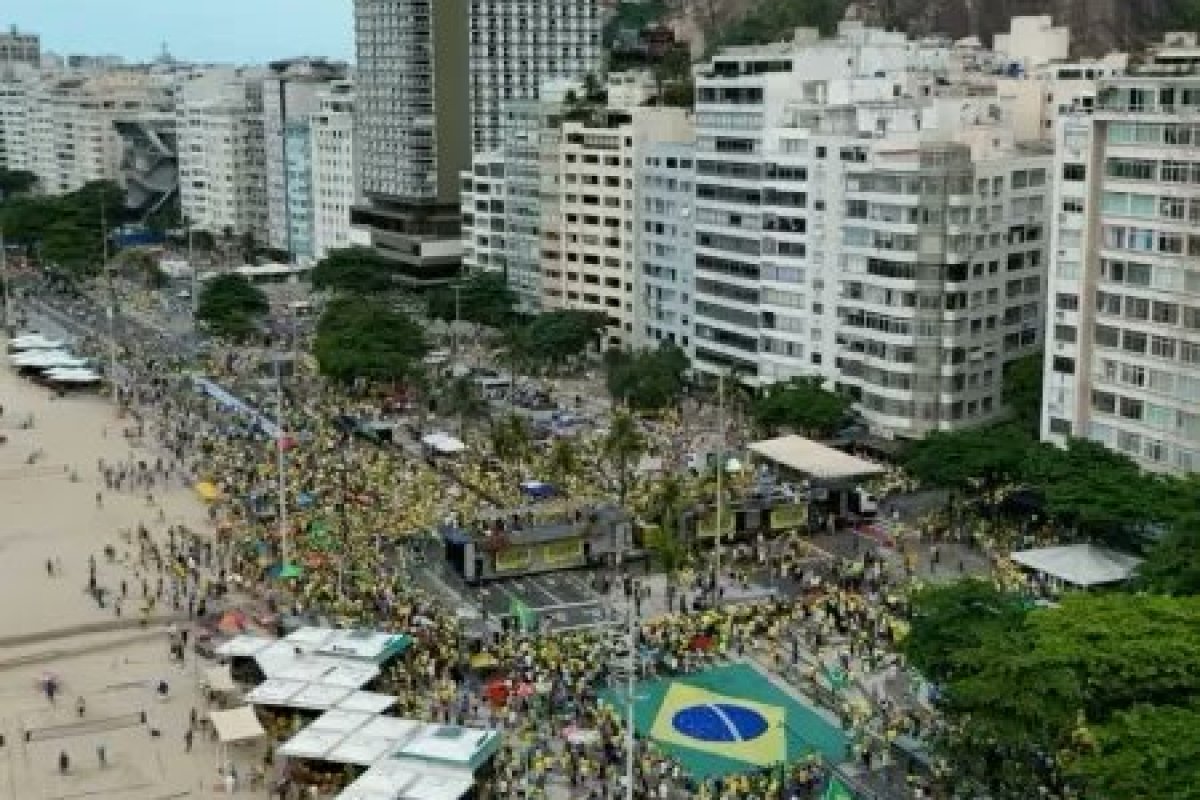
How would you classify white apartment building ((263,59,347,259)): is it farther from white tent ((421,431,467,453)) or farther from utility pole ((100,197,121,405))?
white tent ((421,431,467,453))

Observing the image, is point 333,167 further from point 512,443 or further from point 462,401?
point 512,443

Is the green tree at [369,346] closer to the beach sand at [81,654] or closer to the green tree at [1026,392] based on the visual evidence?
the beach sand at [81,654]

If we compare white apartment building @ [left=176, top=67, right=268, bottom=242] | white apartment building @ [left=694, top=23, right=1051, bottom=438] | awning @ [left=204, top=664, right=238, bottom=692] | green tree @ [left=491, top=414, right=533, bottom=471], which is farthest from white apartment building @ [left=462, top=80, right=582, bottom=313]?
awning @ [left=204, top=664, right=238, bottom=692]

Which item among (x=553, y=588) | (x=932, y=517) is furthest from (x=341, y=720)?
(x=932, y=517)

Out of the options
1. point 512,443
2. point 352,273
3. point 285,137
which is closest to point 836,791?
point 512,443

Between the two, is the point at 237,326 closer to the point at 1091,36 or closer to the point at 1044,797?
the point at 1044,797
